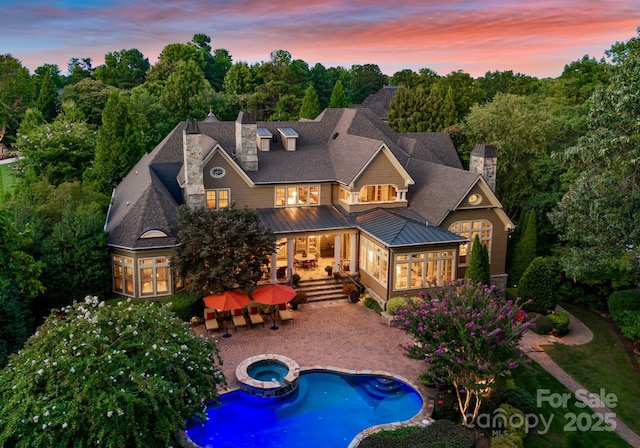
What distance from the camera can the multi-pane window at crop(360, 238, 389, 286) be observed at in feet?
88.2

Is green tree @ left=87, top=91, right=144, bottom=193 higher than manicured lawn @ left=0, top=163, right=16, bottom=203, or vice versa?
green tree @ left=87, top=91, right=144, bottom=193

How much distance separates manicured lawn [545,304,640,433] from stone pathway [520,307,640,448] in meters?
0.27

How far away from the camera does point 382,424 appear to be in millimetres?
17703

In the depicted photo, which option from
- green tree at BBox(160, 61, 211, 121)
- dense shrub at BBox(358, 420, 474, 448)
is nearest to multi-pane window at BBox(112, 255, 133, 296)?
dense shrub at BBox(358, 420, 474, 448)

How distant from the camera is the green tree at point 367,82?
344ft

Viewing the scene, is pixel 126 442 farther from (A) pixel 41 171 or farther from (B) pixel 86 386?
(A) pixel 41 171

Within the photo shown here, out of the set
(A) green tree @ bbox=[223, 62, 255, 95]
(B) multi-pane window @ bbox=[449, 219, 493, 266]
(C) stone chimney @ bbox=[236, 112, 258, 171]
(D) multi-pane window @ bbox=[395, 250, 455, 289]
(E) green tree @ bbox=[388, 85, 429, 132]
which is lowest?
(D) multi-pane window @ bbox=[395, 250, 455, 289]

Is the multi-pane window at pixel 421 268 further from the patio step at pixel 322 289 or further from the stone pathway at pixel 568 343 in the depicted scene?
the stone pathway at pixel 568 343

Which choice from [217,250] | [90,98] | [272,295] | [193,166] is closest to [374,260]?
[272,295]

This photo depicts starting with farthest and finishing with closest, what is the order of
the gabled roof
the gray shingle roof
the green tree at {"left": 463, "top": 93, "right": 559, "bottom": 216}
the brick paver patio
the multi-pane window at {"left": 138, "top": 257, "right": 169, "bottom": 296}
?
the green tree at {"left": 463, "top": 93, "right": 559, "bottom": 216} → the gray shingle roof → the gabled roof → the multi-pane window at {"left": 138, "top": 257, "right": 169, "bottom": 296} → the brick paver patio

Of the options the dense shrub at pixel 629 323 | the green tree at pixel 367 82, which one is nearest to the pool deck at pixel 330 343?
the dense shrub at pixel 629 323

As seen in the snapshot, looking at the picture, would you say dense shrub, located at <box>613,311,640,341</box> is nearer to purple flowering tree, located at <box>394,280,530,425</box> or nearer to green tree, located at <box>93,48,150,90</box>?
purple flowering tree, located at <box>394,280,530,425</box>

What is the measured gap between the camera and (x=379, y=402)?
1912 cm

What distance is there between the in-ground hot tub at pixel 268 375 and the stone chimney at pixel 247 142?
43.5ft
